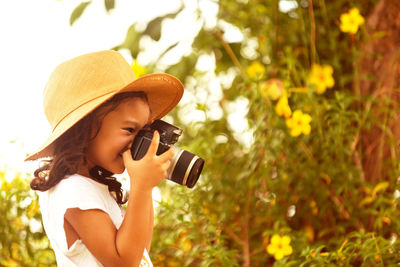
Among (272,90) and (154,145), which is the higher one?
(154,145)

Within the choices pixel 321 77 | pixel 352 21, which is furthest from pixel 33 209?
pixel 352 21

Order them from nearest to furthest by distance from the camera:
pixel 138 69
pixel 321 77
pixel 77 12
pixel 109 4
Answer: pixel 109 4 < pixel 77 12 < pixel 138 69 < pixel 321 77

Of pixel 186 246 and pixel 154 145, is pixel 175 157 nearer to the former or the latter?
pixel 154 145

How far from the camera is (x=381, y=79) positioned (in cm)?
205

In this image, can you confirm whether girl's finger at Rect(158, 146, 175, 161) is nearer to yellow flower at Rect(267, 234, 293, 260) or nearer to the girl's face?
the girl's face

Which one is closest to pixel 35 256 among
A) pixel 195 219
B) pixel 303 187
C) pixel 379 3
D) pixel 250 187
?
pixel 195 219

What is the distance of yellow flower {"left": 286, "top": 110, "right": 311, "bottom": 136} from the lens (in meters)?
A: 1.72

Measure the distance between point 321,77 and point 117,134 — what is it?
1066 millimetres

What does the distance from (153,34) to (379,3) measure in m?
0.95

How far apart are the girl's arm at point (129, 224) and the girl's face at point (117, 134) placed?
5 cm

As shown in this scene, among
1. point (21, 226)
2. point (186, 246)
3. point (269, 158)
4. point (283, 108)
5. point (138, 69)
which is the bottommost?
point (186, 246)

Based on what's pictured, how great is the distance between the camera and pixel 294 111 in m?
1.82

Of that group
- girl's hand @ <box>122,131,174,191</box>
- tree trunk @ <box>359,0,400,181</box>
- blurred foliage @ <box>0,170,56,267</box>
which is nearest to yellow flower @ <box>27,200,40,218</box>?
blurred foliage @ <box>0,170,56,267</box>

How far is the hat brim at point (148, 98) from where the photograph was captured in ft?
3.49
